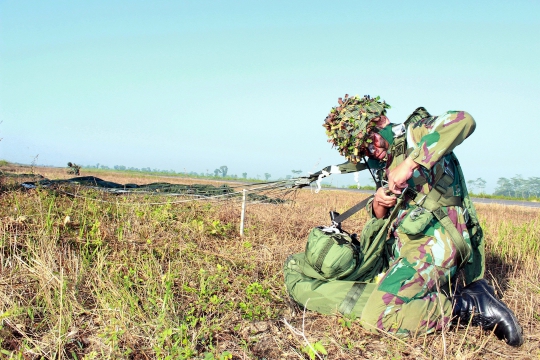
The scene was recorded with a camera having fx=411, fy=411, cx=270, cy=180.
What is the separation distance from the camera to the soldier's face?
127 inches

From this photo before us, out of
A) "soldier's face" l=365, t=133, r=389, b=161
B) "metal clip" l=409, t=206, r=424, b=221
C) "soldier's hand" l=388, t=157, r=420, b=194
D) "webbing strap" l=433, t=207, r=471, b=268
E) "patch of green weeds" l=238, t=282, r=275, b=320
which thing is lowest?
"patch of green weeds" l=238, t=282, r=275, b=320

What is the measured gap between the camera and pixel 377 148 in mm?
3275

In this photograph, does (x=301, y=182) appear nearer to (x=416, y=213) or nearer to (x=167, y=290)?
(x=416, y=213)

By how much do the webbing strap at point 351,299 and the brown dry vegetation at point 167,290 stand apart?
85 millimetres

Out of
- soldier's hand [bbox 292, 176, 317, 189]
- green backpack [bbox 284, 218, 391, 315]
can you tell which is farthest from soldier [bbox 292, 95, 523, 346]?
soldier's hand [bbox 292, 176, 317, 189]

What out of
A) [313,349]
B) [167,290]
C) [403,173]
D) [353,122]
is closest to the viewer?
[313,349]

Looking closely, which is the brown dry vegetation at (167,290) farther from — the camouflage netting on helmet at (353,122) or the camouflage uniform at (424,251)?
the camouflage netting on helmet at (353,122)

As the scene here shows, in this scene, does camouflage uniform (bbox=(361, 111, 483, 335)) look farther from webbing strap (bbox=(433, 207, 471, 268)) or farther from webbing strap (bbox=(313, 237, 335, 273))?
webbing strap (bbox=(313, 237, 335, 273))

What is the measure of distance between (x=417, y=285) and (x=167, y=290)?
1687mm

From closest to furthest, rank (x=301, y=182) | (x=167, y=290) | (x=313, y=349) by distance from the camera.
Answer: (x=313, y=349) < (x=167, y=290) < (x=301, y=182)

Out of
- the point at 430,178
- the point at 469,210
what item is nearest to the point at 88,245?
the point at 430,178

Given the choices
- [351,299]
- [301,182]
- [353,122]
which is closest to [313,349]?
[351,299]

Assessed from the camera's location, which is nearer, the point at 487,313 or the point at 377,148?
the point at 487,313

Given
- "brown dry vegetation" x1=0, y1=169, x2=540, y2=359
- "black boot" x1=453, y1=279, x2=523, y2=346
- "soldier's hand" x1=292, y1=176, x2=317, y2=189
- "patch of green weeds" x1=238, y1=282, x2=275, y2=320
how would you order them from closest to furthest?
"brown dry vegetation" x1=0, y1=169, x2=540, y2=359 < "black boot" x1=453, y1=279, x2=523, y2=346 < "patch of green weeds" x1=238, y1=282, x2=275, y2=320 < "soldier's hand" x1=292, y1=176, x2=317, y2=189
